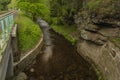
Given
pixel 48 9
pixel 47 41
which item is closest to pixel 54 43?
pixel 47 41

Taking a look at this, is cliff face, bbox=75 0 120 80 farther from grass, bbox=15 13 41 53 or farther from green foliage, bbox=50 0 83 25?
grass, bbox=15 13 41 53

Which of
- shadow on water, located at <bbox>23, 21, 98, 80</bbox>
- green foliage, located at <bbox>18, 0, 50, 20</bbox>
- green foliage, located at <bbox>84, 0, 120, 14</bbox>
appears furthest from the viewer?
green foliage, located at <bbox>18, 0, 50, 20</bbox>

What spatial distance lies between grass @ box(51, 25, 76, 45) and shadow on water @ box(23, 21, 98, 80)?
1.30m

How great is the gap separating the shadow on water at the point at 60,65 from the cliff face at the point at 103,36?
5.41ft

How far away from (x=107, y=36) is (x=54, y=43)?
45.7 feet

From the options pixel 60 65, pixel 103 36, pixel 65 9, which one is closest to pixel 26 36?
pixel 60 65

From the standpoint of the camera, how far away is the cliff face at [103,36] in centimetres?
2222

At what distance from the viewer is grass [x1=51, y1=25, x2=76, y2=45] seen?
39581 mm

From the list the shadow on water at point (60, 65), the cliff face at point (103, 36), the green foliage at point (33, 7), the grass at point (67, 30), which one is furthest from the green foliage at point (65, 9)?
the shadow on water at point (60, 65)

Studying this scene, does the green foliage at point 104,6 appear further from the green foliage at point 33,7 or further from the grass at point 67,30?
the green foliage at point 33,7

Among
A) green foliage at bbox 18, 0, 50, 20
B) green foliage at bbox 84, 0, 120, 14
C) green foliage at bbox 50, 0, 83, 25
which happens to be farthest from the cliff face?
green foliage at bbox 18, 0, 50, 20

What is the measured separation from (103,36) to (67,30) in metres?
16.6

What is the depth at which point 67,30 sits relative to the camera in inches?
1732

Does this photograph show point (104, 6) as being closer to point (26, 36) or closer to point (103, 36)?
point (103, 36)
